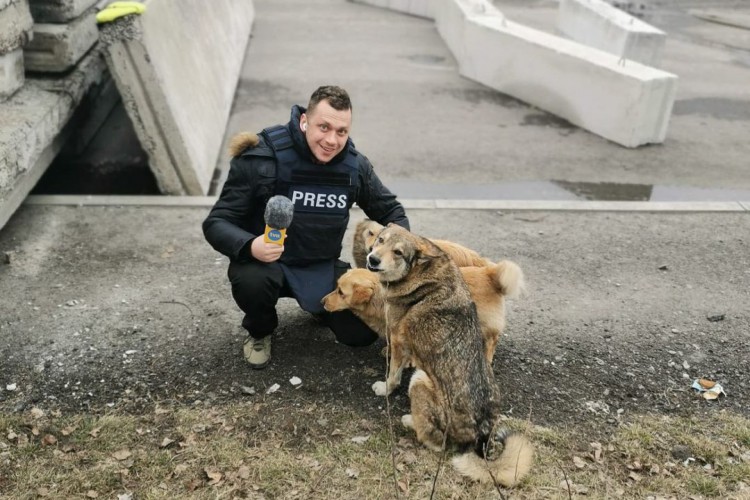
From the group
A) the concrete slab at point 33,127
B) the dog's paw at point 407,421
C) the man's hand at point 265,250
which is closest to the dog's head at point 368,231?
the man's hand at point 265,250

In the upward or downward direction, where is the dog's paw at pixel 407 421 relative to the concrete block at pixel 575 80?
downward

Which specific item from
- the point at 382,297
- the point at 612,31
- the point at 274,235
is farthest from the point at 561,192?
the point at 612,31

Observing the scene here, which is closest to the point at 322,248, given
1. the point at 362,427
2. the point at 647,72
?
the point at 362,427

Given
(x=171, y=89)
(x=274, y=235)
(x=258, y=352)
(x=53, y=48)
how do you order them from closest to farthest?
1. (x=274, y=235)
2. (x=258, y=352)
3. (x=53, y=48)
4. (x=171, y=89)

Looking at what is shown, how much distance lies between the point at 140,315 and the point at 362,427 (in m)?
2.00

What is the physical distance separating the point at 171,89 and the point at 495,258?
350 centimetres

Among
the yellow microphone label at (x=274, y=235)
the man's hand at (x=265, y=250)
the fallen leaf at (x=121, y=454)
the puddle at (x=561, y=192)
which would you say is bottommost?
the puddle at (x=561, y=192)

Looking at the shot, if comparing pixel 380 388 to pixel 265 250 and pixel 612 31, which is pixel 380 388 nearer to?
pixel 265 250

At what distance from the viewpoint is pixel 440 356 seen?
359 centimetres

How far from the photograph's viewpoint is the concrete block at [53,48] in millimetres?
5957

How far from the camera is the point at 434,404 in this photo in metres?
3.51

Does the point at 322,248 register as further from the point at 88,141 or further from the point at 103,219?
the point at 88,141

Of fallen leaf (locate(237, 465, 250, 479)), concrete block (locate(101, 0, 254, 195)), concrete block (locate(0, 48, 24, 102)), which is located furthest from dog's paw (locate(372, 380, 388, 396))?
concrete block (locate(0, 48, 24, 102))

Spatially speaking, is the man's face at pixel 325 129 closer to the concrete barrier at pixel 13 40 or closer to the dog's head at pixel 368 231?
the dog's head at pixel 368 231
